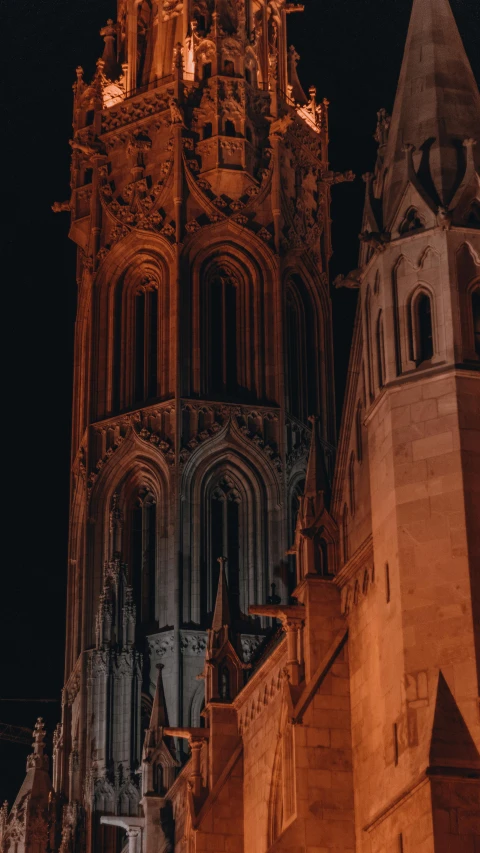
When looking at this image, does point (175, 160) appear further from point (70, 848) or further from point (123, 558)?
point (70, 848)

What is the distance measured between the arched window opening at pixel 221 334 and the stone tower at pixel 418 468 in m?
29.9

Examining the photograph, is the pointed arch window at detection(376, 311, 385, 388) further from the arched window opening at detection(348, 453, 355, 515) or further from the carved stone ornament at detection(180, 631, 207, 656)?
the carved stone ornament at detection(180, 631, 207, 656)

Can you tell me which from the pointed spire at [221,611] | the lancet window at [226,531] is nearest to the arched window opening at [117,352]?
the lancet window at [226,531]

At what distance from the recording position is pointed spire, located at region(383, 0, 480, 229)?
33031mm

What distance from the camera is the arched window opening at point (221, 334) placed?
65812mm

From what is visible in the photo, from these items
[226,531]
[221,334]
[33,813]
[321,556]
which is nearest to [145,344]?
[221,334]

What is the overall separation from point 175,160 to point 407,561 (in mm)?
39390

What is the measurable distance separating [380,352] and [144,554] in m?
32.4

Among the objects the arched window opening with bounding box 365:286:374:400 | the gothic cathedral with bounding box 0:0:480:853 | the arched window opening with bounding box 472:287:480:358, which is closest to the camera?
the gothic cathedral with bounding box 0:0:480:853

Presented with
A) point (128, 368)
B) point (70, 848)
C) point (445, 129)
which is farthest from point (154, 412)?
point (445, 129)

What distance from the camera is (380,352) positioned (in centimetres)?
3281

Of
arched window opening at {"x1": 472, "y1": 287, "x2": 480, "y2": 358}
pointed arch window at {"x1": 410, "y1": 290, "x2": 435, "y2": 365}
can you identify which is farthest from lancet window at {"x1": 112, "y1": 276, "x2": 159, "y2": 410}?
arched window opening at {"x1": 472, "y1": 287, "x2": 480, "y2": 358}

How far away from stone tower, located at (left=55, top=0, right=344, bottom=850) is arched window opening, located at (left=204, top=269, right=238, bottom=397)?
7cm

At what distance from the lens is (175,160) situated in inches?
2667
